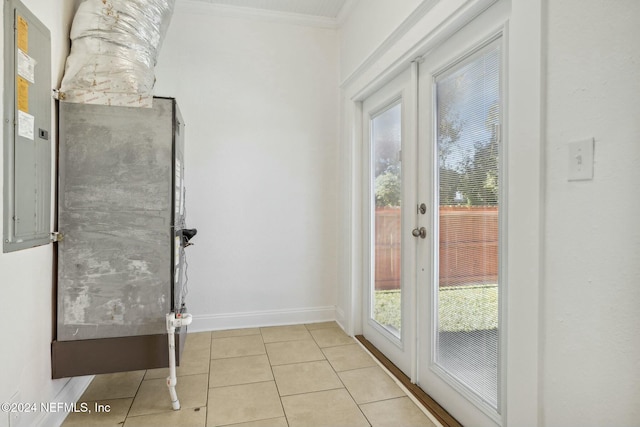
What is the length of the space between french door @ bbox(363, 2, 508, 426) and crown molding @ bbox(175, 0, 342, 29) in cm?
131

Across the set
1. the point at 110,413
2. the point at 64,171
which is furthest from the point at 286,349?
the point at 64,171

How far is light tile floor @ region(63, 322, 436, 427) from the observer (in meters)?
1.81

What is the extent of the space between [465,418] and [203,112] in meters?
3.00

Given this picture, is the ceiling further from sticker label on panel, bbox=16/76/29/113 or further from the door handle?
the door handle

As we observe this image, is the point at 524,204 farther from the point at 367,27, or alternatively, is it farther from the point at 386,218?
the point at 367,27

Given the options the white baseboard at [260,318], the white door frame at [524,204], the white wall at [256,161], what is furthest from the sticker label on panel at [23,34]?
the white baseboard at [260,318]

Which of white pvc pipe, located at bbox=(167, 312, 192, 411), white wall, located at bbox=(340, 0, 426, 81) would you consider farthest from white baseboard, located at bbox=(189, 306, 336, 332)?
white wall, located at bbox=(340, 0, 426, 81)

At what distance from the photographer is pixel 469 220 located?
1693mm

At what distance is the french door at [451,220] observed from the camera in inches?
60.5

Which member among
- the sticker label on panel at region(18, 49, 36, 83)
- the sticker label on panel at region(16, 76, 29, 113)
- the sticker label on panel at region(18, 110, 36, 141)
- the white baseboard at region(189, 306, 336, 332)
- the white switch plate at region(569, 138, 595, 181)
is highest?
the sticker label on panel at region(18, 49, 36, 83)

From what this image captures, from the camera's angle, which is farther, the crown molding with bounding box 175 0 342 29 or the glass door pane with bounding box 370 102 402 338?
the crown molding with bounding box 175 0 342 29

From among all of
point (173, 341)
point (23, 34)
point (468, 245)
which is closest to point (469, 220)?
point (468, 245)

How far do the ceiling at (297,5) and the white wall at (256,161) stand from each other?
117mm

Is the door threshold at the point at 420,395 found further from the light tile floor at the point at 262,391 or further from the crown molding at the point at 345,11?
the crown molding at the point at 345,11
